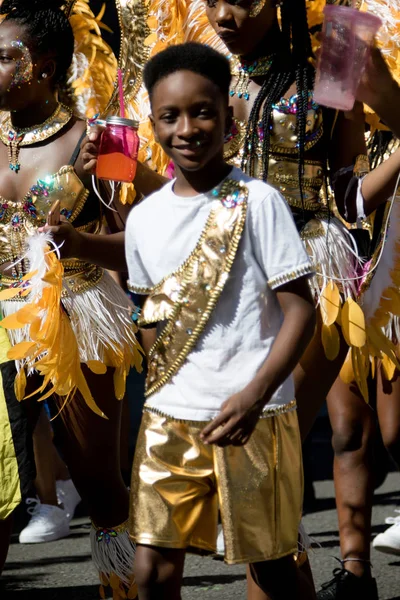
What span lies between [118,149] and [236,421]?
0.96m

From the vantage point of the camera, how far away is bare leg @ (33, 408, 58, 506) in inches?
231

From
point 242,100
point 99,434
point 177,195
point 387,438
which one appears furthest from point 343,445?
point 177,195

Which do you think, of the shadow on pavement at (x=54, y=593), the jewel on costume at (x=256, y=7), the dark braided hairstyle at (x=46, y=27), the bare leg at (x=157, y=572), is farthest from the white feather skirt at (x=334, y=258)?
the shadow on pavement at (x=54, y=593)

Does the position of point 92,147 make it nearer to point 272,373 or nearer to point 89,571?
point 272,373

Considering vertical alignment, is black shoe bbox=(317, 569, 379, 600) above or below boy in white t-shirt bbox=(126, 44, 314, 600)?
below

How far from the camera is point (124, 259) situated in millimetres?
3357

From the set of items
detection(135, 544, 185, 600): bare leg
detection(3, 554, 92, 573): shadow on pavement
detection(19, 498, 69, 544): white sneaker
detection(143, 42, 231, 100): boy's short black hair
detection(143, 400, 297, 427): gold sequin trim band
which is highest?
detection(143, 42, 231, 100): boy's short black hair

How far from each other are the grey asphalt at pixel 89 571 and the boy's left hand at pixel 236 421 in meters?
1.81

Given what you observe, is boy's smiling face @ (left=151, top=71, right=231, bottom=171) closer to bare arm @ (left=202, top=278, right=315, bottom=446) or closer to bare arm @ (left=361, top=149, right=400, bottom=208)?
bare arm @ (left=202, top=278, right=315, bottom=446)

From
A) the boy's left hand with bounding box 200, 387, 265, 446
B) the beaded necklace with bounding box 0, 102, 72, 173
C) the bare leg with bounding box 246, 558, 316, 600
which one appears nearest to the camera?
the boy's left hand with bounding box 200, 387, 265, 446

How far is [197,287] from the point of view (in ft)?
9.44

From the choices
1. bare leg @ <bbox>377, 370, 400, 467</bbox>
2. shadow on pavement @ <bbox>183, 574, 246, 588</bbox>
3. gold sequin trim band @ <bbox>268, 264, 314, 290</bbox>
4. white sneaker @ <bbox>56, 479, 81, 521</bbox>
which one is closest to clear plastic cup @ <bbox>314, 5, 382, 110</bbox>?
gold sequin trim band @ <bbox>268, 264, 314, 290</bbox>

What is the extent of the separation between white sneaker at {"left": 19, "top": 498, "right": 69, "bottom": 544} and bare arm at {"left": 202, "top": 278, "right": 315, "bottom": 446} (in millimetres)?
3080

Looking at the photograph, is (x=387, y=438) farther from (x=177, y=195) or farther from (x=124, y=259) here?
(x=177, y=195)
